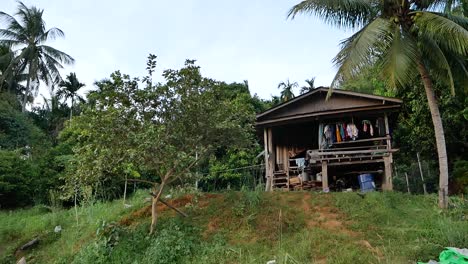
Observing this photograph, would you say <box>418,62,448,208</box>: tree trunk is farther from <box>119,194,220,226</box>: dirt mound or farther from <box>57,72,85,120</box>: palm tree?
<box>57,72,85,120</box>: palm tree

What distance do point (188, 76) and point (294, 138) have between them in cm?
727

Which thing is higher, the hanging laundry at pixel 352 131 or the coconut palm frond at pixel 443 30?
the coconut palm frond at pixel 443 30

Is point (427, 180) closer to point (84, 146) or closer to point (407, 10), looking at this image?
point (407, 10)

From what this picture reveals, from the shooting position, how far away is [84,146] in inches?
328

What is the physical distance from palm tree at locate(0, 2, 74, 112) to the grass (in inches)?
696

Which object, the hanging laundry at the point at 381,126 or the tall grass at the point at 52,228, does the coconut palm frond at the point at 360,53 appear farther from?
the tall grass at the point at 52,228

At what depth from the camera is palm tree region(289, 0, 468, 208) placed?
8.48m

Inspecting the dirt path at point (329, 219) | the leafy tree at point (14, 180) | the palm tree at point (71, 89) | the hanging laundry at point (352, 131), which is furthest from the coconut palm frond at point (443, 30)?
the palm tree at point (71, 89)

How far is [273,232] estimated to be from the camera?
812 centimetres

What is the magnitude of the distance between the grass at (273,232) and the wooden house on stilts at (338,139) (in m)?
1.81

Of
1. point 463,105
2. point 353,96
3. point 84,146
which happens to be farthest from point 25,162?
point 463,105

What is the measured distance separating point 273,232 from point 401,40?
18.5 feet

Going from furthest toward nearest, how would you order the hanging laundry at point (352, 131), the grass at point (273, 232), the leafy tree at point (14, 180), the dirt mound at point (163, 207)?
1. the leafy tree at point (14, 180)
2. the hanging laundry at point (352, 131)
3. the dirt mound at point (163, 207)
4. the grass at point (273, 232)

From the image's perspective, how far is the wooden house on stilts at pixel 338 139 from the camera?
11.6 meters
